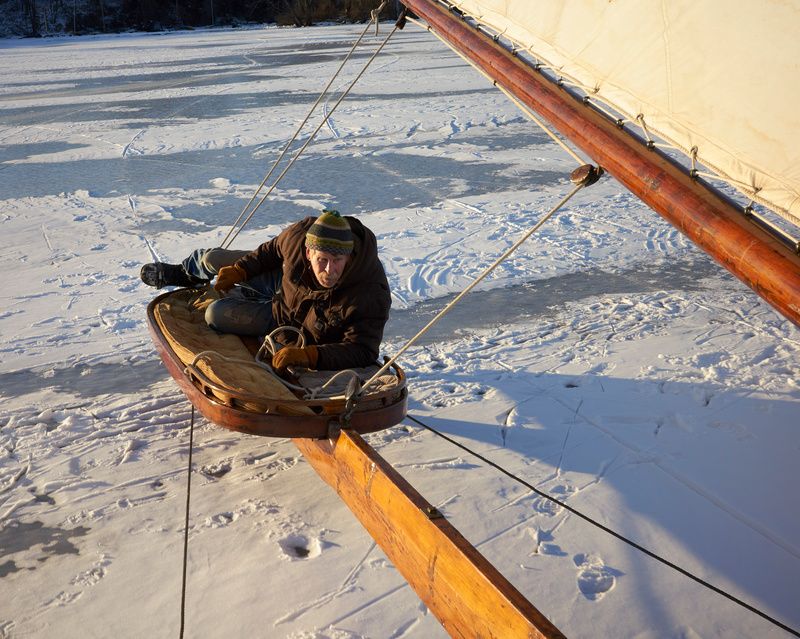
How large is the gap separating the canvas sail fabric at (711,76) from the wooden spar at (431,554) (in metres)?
1.03

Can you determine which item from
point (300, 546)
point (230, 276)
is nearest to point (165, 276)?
point (230, 276)

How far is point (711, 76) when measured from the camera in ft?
6.72

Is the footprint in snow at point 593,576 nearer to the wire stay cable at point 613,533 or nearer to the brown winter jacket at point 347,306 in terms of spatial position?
the wire stay cable at point 613,533

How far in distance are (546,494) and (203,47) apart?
21.3 m

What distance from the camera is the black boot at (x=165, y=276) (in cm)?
407

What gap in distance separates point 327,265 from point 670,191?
1.33m

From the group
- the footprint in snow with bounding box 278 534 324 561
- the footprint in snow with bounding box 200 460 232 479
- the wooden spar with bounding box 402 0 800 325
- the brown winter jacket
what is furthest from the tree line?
the footprint in snow with bounding box 278 534 324 561

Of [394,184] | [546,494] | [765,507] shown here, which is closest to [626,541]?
[546,494]

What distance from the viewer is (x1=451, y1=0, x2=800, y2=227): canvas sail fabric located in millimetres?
1847

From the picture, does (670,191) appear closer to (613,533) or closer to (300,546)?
(613,533)

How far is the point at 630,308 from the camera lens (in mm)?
4832

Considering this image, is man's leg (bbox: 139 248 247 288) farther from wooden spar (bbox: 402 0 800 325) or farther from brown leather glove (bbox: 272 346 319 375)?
wooden spar (bbox: 402 0 800 325)

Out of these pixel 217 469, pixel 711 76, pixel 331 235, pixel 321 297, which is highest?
pixel 711 76

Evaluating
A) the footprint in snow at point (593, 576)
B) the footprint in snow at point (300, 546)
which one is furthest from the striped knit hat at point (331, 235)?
the footprint in snow at point (593, 576)
